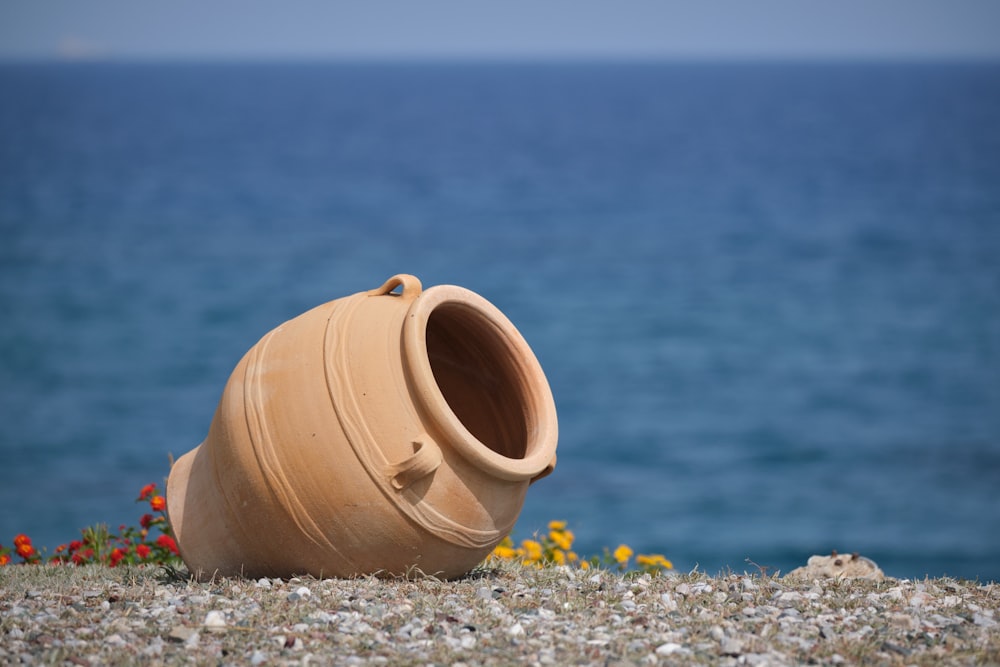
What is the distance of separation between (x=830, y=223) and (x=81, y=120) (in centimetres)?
6938

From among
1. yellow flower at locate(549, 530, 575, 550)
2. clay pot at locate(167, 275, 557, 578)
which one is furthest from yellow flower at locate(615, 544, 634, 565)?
clay pot at locate(167, 275, 557, 578)

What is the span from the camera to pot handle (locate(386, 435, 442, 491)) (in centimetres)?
501

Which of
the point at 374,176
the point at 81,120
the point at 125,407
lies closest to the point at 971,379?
the point at 125,407

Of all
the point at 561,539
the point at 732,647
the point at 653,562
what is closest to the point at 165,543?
the point at 561,539

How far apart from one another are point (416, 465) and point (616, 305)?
29558 millimetres

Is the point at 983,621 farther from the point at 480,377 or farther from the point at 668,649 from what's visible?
the point at 480,377

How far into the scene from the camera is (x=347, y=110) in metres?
116

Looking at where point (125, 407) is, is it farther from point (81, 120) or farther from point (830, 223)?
point (81, 120)

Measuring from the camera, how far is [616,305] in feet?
113

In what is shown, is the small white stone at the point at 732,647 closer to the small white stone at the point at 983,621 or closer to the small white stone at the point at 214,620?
the small white stone at the point at 983,621

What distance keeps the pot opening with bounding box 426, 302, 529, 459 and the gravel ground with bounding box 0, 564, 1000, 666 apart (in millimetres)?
777

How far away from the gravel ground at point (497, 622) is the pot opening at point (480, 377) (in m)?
0.78

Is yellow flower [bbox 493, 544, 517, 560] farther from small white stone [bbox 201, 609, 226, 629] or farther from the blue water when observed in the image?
the blue water

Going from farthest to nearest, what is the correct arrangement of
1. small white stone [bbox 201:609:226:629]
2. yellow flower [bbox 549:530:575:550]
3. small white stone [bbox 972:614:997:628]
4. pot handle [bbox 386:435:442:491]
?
1. yellow flower [bbox 549:530:575:550]
2. pot handle [bbox 386:435:442:491]
3. small white stone [bbox 972:614:997:628]
4. small white stone [bbox 201:609:226:629]
